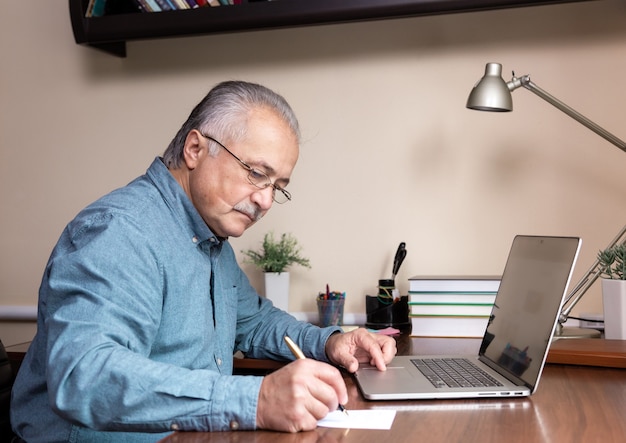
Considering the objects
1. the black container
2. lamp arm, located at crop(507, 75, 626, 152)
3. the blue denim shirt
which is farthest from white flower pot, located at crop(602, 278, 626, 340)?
the blue denim shirt

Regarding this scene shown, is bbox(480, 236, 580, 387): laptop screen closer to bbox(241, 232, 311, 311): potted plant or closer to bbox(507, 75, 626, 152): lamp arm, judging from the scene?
bbox(507, 75, 626, 152): lamp arm

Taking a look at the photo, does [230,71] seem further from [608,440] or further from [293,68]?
[608,440]

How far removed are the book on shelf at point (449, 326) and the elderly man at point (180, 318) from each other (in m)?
0.40

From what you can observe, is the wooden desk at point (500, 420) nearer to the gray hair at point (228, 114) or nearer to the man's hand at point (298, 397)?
the man's hand at point (298, 397)

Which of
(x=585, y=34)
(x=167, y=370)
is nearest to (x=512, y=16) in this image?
(x=585, y=34)

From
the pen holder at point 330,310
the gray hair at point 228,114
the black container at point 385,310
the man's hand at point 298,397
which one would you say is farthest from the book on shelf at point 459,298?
the man's hand at point 298,397

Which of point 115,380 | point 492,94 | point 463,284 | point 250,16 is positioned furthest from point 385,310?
point 115,380

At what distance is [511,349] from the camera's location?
4.58 feet

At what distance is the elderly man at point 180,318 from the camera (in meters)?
1.04

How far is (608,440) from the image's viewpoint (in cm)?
100

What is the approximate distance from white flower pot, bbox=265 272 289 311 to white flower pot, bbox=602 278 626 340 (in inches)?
38.2

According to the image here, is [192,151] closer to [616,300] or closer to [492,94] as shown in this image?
[492,94]

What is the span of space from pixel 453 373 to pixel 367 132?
1.14 meters

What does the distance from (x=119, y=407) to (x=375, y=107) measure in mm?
1555
